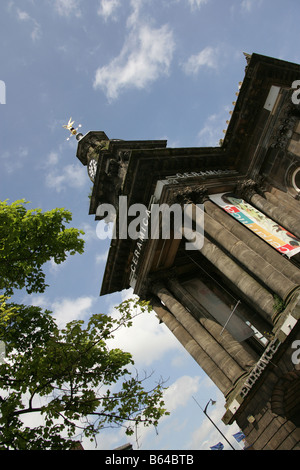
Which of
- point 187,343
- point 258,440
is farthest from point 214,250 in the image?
point 258,440

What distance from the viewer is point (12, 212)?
12.3 metres

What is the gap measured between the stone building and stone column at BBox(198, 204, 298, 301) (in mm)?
56

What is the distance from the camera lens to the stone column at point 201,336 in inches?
669

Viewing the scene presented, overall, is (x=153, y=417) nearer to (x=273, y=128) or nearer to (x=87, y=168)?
(x=273, y=128)

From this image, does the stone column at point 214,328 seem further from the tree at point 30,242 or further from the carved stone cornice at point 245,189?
the tree at point 30,242

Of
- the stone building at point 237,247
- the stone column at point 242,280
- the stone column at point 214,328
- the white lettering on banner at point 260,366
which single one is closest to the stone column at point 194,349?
the stone building at point 237,247

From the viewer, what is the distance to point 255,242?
18.0 meters

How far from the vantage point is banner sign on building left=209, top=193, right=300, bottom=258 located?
56.5 ft

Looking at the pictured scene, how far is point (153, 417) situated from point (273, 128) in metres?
20.7

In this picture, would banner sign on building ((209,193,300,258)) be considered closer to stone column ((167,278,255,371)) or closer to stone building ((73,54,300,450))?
stone building ((73,54,300,450))

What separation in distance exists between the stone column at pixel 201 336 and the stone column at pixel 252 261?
15.3 feet

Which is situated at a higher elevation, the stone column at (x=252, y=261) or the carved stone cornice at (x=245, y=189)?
the carved stone cornice at (x=245, y=189)

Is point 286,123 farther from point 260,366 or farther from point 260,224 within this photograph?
point 260,366

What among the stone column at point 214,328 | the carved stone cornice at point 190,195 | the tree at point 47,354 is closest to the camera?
the tree at point 47,354
